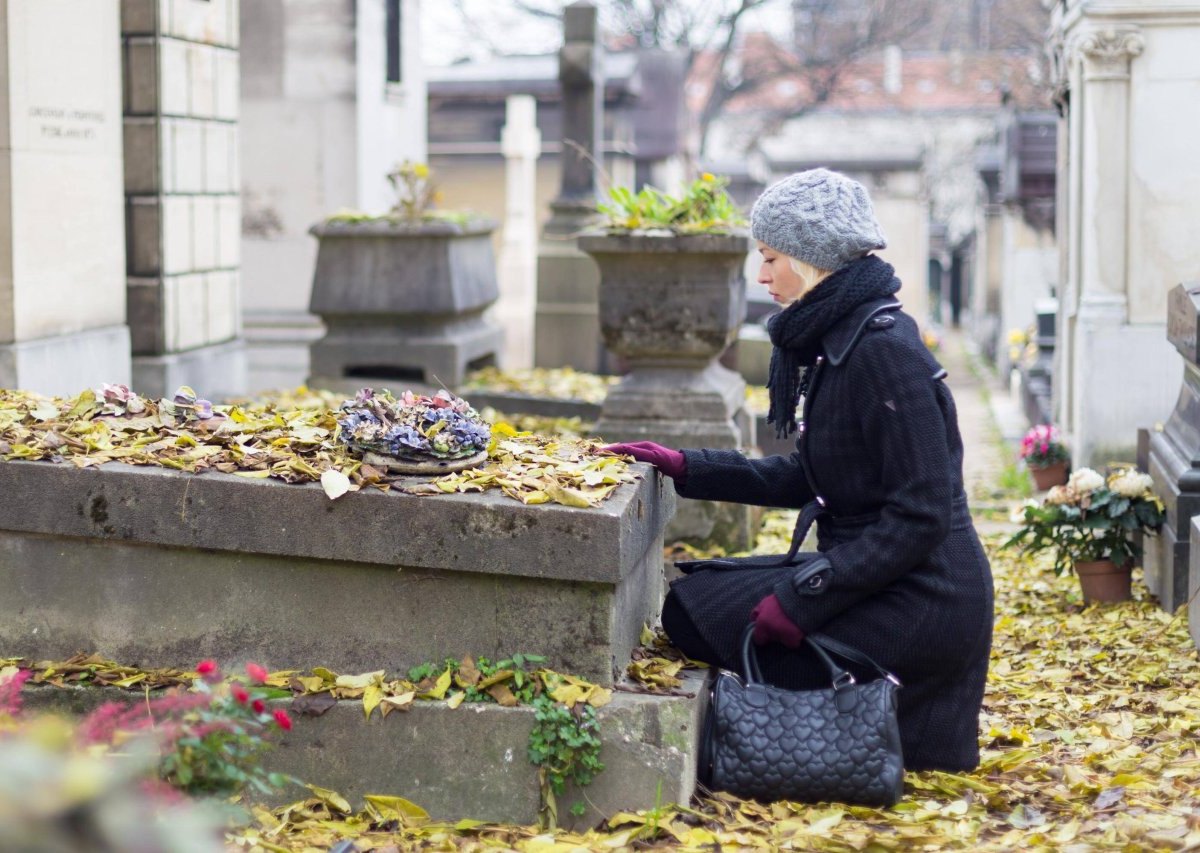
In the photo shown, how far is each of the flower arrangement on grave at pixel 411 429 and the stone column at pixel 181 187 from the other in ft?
16.1

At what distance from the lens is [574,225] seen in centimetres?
1312

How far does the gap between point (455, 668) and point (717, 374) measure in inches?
149

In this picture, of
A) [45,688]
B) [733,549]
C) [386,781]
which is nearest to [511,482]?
[386,781]

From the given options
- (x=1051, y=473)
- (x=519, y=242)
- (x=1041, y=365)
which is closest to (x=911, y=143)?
(x=519, y=242)

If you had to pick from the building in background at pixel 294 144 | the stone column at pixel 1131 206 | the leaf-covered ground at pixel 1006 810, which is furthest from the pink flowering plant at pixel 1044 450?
the building in background at pixel 294 144

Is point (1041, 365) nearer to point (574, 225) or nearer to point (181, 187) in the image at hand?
point (574, 225)

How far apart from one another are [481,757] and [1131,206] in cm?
563

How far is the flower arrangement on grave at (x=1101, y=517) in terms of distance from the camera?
611 centimetres

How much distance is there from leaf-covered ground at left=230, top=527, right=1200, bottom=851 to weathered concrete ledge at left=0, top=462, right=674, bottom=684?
41 cm

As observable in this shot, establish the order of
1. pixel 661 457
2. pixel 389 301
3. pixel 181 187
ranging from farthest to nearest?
pixel 389 301 → pixel 181 187 → pixel 661 457

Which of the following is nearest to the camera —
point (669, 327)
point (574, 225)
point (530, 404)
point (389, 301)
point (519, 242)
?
point (669, 327)

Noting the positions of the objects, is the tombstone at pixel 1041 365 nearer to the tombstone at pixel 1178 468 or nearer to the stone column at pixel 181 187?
the tombstone at pixel 1178 468

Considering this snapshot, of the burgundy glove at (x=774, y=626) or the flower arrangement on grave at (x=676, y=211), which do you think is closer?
the burgundy glove at (x=774, y=626)

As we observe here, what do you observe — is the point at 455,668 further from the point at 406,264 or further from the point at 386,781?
the point at 406,264
